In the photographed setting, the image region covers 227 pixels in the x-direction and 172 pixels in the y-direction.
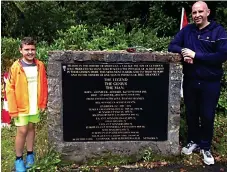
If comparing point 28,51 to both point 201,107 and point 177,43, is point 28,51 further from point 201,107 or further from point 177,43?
point 201,107

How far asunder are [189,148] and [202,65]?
1.25 m

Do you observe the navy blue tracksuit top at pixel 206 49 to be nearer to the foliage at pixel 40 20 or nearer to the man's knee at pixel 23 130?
the man's knee at pixel 23 130

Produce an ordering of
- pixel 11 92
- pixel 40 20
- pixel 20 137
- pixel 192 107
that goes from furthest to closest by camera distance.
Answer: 1. pixel 40 20
2. pixel 192 107
3. pixel 20 137
4. pixel 11 92

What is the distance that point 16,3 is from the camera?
12.9 m

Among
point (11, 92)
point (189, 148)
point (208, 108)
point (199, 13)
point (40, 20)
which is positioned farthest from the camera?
point (40, 20)

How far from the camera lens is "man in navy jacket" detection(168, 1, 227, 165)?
479 cm

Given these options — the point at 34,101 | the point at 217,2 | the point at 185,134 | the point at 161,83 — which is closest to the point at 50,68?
the point at 34,101

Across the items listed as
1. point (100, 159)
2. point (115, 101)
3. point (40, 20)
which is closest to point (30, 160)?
point (100, 159)

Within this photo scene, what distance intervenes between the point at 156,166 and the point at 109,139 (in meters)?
0.70

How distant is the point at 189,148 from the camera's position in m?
5.50

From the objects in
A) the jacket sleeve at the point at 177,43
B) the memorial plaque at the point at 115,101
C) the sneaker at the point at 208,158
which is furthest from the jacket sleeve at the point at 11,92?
the sneaker at the point at 208,158

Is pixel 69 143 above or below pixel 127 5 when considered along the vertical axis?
below

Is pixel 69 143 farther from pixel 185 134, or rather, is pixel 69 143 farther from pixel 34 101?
pixel 185 134

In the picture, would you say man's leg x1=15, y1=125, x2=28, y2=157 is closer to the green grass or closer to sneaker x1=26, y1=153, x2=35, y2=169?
sneaker x1=26, y1=153, x2=35, y2=169
